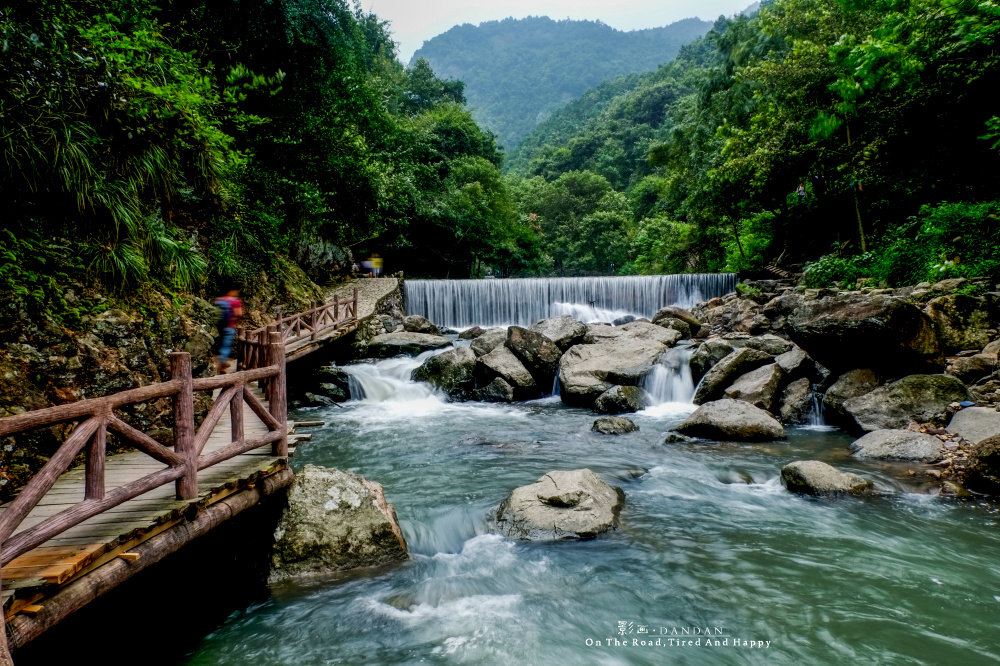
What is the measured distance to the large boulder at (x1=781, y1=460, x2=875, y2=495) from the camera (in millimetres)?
6539

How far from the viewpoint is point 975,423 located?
24.3 ft

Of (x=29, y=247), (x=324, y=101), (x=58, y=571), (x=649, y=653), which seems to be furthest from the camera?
(x=324, y=101)

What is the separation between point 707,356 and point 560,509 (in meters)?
7.90

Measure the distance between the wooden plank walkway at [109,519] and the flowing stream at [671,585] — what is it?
1243 millimetres

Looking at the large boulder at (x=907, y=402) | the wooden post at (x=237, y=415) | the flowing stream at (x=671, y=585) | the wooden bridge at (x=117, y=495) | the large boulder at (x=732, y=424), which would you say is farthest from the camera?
the large boulder at (x=732, y=424)

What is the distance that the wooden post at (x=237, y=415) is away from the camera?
4.92 metres

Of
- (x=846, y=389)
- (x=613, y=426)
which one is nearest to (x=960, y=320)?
(x=846, y=389)

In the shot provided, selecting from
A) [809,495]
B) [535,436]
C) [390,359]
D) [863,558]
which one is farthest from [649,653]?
[390,359]

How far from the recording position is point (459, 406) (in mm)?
12922

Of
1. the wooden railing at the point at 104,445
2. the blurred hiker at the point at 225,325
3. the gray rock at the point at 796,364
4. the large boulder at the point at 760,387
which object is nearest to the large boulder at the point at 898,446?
the large boulder at the point at 760,387

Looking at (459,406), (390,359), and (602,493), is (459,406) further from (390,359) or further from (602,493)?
(602,493)

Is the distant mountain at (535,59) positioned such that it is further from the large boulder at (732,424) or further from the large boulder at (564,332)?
the large boulder at (732,424)

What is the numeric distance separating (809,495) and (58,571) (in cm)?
775

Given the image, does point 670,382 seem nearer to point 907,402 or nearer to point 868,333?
point 868,333
